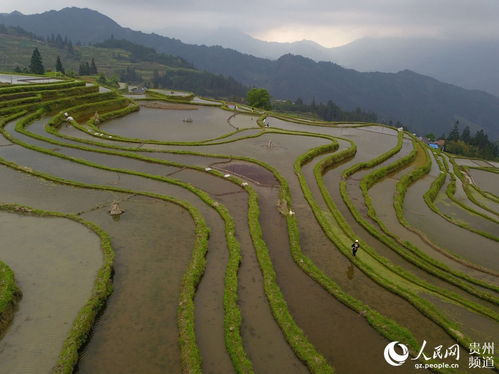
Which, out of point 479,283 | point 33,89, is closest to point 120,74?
point 33,89

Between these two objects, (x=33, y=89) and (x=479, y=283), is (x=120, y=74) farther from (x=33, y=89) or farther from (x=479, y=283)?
(x=479, y=283)

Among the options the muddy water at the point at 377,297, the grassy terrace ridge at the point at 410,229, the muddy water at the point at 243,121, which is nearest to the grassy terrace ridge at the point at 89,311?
the muddy water at the point at 377,297

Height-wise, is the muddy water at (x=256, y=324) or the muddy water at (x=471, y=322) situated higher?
the muddy water at (x=471, y=322)

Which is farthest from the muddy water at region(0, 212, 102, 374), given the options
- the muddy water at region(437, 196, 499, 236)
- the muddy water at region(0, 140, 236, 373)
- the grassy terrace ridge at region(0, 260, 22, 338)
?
the muddy water at region(437, 196, 499, 236)

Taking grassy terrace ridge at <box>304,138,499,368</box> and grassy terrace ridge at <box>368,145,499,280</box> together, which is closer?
grassy terrace ridge at <box>304,138,499,368</box>

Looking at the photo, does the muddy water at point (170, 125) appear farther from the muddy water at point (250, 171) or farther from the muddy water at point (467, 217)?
the muddy water at point (467, 217)

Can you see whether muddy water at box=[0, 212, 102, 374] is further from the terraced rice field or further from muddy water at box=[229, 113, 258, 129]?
muddy water at box=[229, 113, 258, 129]
